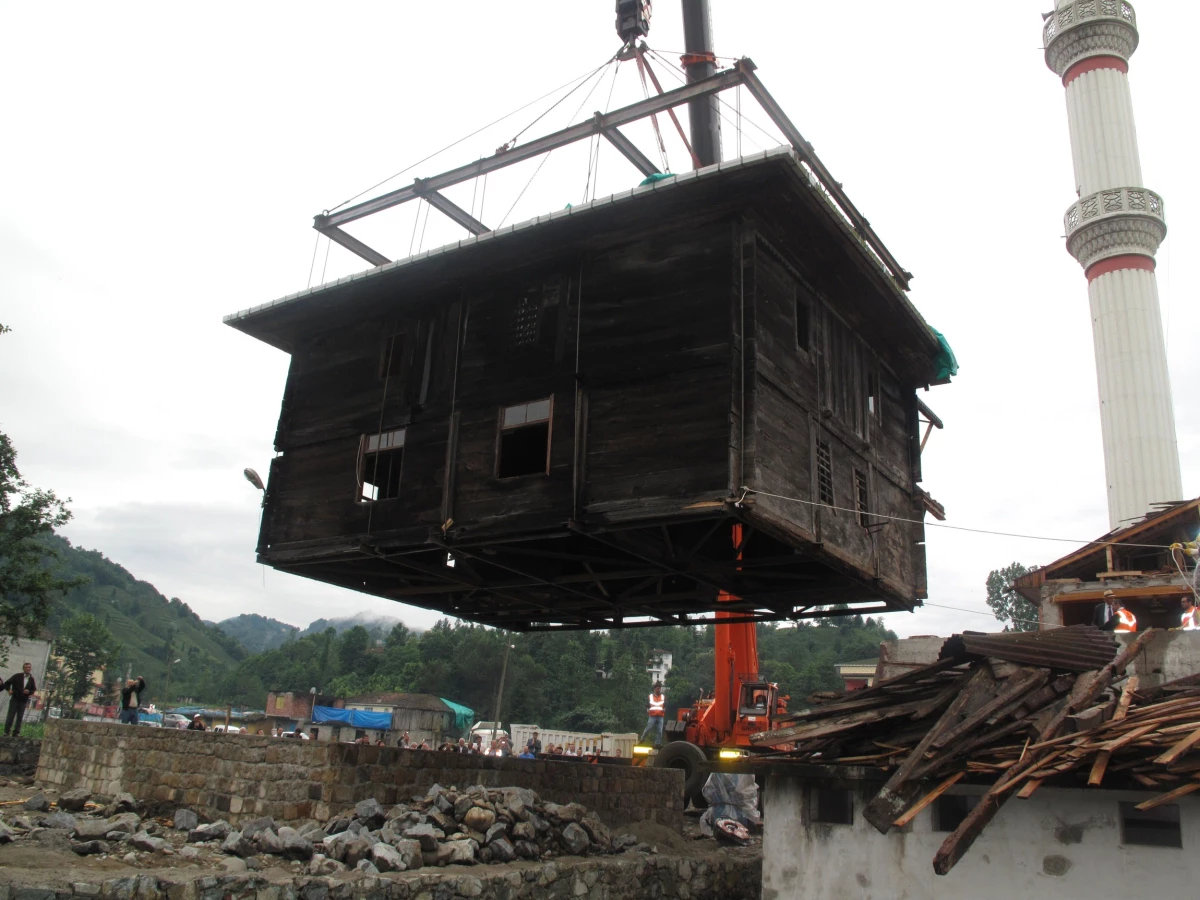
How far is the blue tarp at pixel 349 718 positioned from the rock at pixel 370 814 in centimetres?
2352

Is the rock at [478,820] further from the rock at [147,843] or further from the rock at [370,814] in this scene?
the rock at [147,843]

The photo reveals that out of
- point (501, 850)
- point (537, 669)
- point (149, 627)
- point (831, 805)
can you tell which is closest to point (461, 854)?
point (501, 850)

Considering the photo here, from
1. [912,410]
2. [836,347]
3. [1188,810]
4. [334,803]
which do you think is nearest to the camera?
[1188,810]

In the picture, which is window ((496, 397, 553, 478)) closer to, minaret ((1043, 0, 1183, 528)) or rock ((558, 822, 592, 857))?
rock ((558, 822, 592, 857))

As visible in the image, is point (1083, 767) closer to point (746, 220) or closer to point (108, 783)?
point (746, 220)

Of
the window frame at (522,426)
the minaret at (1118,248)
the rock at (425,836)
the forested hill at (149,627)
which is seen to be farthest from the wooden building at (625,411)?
the forested hill at (149,627)

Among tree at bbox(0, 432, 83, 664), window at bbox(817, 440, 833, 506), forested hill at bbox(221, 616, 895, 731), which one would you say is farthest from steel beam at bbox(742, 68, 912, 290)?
forested hill at bbox(221, 616, 895, 731)

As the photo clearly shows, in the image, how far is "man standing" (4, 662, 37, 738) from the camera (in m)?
17.1

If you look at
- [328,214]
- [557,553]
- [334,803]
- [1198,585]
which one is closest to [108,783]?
[334,803]

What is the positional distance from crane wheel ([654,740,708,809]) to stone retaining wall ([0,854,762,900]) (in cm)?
430

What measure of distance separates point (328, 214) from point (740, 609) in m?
8.92

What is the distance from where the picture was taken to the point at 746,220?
11297 millimetres

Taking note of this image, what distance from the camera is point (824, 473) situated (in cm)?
1215

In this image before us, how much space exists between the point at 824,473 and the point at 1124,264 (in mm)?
32959
